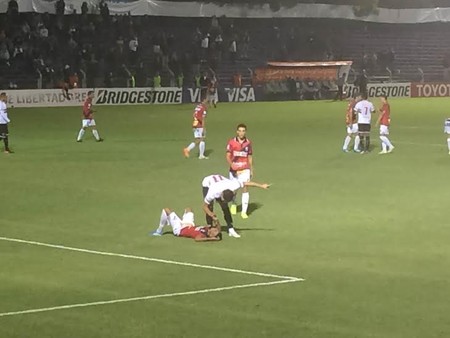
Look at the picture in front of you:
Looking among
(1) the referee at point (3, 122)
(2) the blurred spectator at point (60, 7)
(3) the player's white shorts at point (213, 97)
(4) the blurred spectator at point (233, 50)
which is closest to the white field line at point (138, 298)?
(1) the referee at point (3, 122)

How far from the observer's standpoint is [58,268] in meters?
16.3

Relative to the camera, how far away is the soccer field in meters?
13.0

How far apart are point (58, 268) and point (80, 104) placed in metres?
41.9

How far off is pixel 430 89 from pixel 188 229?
5671 cm

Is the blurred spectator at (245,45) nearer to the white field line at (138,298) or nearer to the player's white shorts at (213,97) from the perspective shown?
the player's white shorts at (213,97)

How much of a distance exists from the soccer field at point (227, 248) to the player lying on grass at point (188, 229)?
21cm

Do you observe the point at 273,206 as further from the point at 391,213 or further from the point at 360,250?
the point at 360,250

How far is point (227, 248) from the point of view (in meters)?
18.1

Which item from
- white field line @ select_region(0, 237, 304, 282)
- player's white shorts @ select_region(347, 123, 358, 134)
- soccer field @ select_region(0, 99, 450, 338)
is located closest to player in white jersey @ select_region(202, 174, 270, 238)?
soccer field @ select_region(0, 99, 450, 338)

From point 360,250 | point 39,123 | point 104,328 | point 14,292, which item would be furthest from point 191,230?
point 39,123

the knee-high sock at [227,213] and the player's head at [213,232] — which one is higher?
the knee-high sock at [227,213]

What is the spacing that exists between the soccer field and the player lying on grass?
0.21 meters

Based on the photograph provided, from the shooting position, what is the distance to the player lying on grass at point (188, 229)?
61.5 feet

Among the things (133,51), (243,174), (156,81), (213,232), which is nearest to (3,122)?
(243,174)
